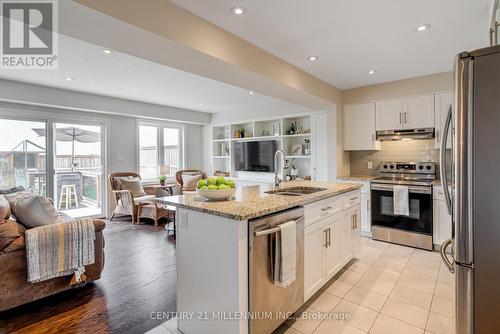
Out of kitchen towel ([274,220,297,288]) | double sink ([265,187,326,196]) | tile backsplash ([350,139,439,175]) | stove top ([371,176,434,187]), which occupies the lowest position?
kitchen towel ([274,220,297,288])

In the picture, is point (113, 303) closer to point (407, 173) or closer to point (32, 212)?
point (32, 212)

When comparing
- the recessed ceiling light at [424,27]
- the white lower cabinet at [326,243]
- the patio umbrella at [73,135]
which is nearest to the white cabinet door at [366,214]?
the white lower cabinet at [326,243]

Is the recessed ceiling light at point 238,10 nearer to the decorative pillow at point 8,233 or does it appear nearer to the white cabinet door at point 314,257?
the white cabinet door at point 314,257

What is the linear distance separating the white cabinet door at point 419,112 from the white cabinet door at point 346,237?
2.06 m

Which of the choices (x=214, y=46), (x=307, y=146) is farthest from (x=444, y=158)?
(x=307, y=146)

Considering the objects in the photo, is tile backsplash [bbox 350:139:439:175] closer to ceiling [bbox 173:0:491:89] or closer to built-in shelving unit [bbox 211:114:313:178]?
built-in shelving unit [bbox 211:114:313:178]

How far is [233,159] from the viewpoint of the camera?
6625 mm

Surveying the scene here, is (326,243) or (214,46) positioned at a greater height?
(214,46)

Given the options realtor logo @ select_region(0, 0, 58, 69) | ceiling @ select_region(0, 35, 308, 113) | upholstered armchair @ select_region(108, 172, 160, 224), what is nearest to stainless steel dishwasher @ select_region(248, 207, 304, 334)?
realtor logo @ select_region(0, 0, 58, 69)

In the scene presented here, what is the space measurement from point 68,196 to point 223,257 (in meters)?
5.11

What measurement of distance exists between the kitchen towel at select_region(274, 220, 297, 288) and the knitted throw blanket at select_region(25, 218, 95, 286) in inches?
73.6

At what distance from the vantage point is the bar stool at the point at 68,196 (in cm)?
523

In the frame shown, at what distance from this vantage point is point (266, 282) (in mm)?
1766

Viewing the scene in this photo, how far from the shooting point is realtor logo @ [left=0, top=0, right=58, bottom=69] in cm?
176
